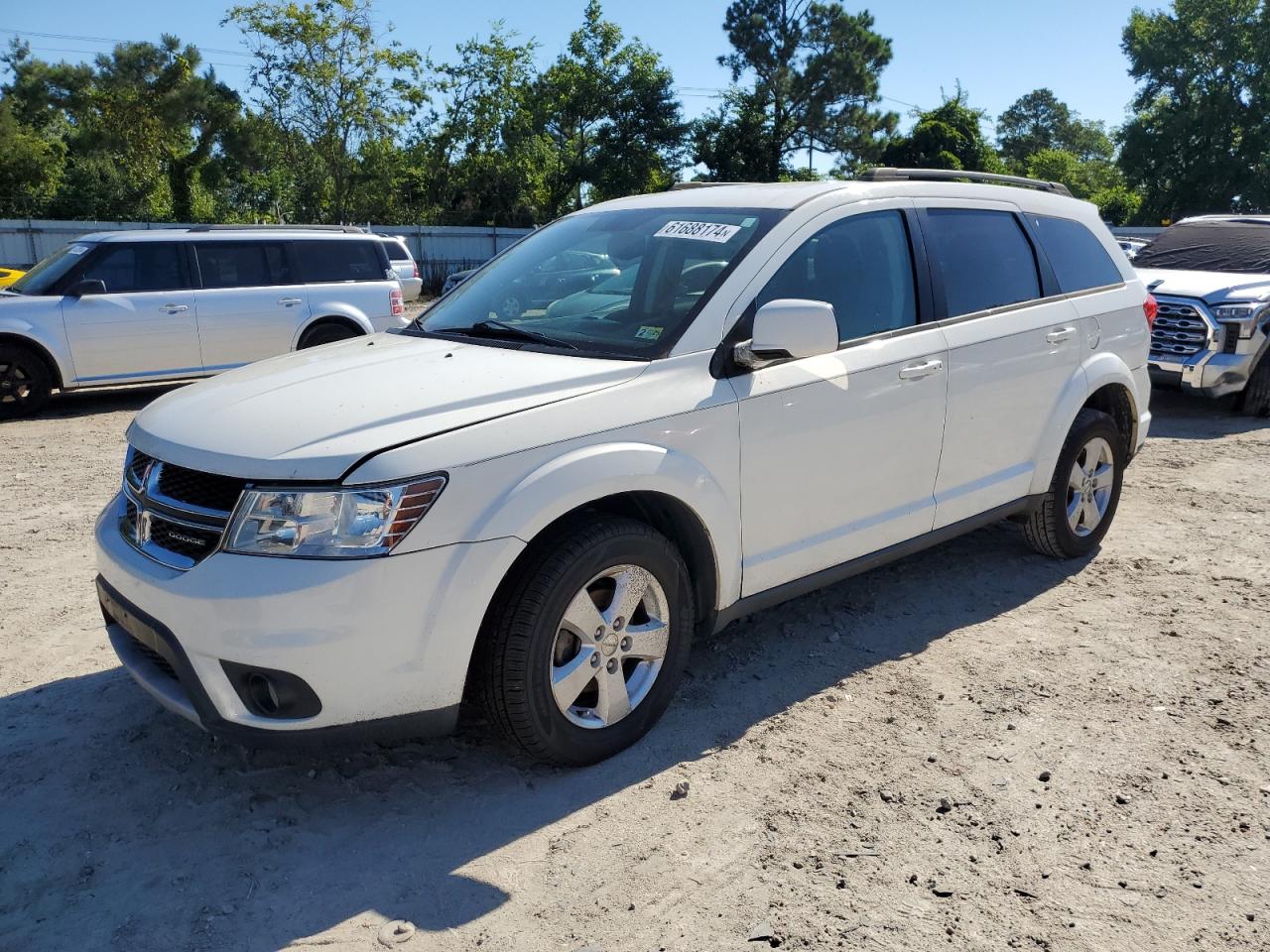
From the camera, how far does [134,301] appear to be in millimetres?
9859

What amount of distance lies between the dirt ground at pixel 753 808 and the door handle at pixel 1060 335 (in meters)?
1.27

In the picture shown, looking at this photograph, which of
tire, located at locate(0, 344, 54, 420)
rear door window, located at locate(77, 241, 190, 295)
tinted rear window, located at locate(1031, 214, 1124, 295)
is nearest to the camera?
tinted rear window, located at locate(1031, 214, 1124, 295)

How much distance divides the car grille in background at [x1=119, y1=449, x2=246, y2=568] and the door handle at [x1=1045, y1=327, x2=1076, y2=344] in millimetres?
3620

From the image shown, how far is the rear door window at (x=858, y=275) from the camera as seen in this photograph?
12.3 ft

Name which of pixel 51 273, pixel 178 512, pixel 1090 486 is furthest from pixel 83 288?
pixel 1090 486

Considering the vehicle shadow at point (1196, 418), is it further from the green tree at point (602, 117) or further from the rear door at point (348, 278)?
the green tree at point (602, 117)

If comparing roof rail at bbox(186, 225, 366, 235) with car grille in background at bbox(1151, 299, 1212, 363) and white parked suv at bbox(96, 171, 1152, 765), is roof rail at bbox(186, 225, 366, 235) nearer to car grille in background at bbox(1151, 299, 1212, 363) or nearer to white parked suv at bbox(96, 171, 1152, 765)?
white parked suv at bbox(96, 171, 1152, 765)

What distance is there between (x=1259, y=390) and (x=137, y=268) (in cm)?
1092

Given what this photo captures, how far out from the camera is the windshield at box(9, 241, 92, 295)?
9.64 m

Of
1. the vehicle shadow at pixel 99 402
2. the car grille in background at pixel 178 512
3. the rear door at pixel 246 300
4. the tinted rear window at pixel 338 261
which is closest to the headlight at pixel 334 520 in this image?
the car grille in background at pixel 178 512

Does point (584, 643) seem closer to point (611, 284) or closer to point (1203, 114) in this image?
point (611, 284)

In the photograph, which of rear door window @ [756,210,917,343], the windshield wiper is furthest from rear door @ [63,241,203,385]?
rear door window @ [756,210,917,343]

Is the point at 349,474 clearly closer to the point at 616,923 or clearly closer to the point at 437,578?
the point at 437,578

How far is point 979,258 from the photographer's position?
4.52 metres
